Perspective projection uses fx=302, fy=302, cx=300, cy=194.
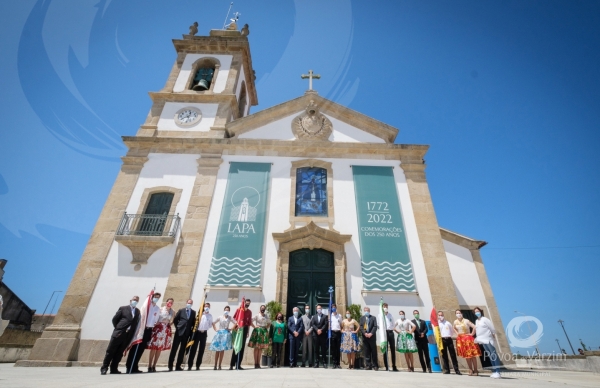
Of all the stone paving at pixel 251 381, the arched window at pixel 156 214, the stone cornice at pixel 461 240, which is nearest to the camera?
the stone paving at pixel 251 381

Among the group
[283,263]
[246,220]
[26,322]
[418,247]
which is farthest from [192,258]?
[26,322]

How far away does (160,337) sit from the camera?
631cm

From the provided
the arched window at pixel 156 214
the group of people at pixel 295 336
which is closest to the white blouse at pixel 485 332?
the group of people at pixel 295 336

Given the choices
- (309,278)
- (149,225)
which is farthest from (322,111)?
(149,225)

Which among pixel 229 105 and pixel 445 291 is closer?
pixel 445 291

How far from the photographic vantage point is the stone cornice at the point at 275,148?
11.8 meters

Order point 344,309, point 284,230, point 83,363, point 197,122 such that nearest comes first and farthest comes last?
point 83,363 < point 344,309 < point 284,230 < point 197,122

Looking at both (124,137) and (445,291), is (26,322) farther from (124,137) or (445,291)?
(445,291)

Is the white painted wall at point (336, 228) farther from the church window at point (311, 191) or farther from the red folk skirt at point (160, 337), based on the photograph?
the red folk skirt at point (160, 337)

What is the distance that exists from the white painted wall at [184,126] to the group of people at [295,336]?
8.22 metres

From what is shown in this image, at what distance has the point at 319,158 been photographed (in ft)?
39.1

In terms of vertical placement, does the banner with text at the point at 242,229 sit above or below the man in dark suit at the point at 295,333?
above

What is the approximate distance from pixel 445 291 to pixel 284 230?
17.3 ft

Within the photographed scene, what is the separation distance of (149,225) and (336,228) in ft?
20.5
